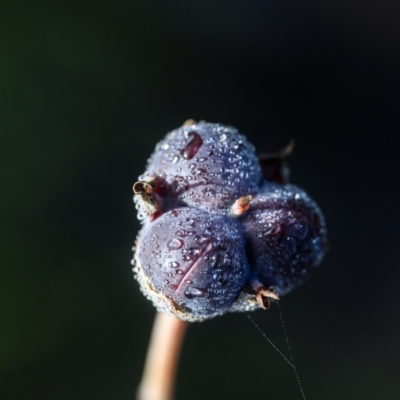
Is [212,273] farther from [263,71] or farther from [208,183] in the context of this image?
[263,71]

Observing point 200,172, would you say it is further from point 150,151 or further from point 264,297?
point 150,151

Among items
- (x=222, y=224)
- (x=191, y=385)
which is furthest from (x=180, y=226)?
(x=191, y=385)

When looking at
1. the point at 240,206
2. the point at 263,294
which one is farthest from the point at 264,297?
the point at 240,206

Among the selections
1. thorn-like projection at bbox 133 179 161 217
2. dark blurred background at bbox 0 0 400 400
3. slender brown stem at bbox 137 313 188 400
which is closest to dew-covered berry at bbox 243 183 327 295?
thorn-like projection at bbox 133 179 161 217

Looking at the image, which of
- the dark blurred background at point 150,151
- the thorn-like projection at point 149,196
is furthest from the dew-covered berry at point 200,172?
Result: the dark blurred background at point 150,151

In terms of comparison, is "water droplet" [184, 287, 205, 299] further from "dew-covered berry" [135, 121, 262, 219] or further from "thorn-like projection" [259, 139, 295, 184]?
"thorn-like projection" [259, 139, 295, 184]

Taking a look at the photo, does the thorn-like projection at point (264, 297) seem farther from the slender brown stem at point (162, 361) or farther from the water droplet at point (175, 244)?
the slender brown stem at point (162, 361)
